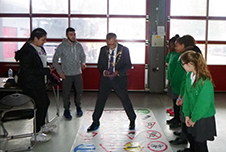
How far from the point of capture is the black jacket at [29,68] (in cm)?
298

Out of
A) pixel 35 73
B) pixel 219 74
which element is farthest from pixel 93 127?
pixel 219 74

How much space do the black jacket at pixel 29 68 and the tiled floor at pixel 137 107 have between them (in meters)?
0.79

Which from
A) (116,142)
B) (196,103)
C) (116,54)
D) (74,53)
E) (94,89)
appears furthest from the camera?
(94,89)

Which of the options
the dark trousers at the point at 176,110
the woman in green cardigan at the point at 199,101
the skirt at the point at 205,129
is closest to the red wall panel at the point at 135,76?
the dark trousers at the point at 176,110

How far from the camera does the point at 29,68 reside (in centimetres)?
300

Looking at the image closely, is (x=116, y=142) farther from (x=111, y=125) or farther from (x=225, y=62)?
(x=225, y=62)

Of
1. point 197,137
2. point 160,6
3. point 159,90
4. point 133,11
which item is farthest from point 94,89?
point 197,137

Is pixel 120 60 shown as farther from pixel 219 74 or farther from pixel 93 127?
pixel 219 74

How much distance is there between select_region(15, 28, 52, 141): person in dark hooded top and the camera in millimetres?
2992

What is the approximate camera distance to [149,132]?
347 cm

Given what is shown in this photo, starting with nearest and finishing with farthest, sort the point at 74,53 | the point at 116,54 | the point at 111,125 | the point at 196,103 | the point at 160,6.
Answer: the point at 196,103
the point at 116,54
the point at 111,125
the point at 74,53
the point at 160,6

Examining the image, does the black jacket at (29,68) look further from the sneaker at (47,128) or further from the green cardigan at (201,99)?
the green cardigan at (201,99)

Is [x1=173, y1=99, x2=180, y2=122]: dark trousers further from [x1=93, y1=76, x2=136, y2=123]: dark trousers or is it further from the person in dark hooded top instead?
the person in dark hooded top

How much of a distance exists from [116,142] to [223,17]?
15.0 feet
